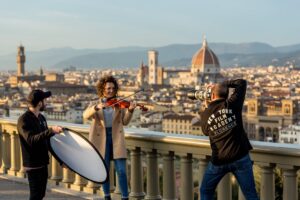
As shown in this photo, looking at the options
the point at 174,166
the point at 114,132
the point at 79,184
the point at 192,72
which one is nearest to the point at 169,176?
the point at 174,166

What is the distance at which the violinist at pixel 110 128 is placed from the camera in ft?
14.3

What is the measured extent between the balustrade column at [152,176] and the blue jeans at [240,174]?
871 mm

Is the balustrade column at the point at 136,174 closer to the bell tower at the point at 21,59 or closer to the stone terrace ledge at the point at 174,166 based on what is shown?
the stone terrace ledge at the point at 174,166

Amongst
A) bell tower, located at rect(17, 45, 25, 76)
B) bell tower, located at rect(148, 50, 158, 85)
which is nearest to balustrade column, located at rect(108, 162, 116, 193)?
bell tower, located at rect(17, 45, 25, 76)

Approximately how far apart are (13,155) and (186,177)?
2.41 m

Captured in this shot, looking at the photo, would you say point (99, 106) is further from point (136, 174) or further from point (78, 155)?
point (136, 174)

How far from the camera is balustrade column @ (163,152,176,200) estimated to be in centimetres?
438

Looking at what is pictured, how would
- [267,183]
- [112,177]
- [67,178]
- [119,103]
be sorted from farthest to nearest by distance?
[67,178]
[112,177]
[119,103]
[267,183]

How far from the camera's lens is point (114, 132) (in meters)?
4.41

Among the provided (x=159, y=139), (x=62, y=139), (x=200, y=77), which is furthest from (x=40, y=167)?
(x=200, y=77)

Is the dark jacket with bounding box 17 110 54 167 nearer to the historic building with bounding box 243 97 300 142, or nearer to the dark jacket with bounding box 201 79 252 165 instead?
the dark jacket with bounding box 201 79 252 165

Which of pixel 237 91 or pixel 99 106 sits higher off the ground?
pixel 237 91

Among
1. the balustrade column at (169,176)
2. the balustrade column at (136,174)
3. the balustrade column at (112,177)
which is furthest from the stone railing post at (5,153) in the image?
the balustrade column at (169,176)

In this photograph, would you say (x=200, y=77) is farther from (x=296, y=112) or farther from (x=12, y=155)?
(x=12, y=155)
